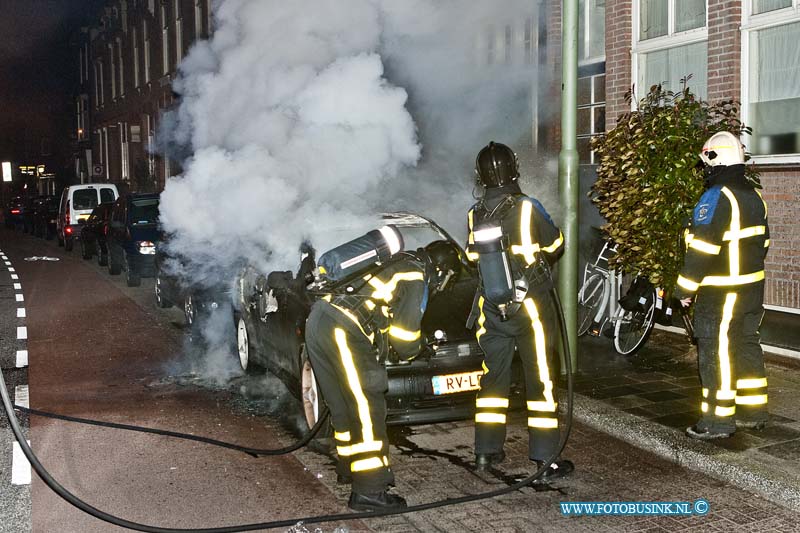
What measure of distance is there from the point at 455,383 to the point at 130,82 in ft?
126

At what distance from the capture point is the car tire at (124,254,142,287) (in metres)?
14.7

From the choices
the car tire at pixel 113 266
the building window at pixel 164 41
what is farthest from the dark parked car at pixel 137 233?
the building window at pixel 164 41

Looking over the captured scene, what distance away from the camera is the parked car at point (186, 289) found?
9508 millimetres

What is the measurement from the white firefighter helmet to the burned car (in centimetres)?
171

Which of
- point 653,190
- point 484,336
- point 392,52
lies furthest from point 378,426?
point 392,52

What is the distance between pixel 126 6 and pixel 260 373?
126 feet

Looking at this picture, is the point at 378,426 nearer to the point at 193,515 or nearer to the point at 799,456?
the point at 193,515

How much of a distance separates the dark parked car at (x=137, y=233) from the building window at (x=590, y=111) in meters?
6.98

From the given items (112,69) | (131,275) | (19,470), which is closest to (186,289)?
(131,275)

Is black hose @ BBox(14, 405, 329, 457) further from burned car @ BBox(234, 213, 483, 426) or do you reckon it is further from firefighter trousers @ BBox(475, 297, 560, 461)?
firefighter trousers @ BBox(475, 297, 560, 461)

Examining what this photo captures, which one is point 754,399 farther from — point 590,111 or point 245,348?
point 590,111

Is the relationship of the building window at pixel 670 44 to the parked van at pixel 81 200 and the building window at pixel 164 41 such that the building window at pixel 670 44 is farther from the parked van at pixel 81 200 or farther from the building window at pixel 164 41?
the building window at pixel 164 41

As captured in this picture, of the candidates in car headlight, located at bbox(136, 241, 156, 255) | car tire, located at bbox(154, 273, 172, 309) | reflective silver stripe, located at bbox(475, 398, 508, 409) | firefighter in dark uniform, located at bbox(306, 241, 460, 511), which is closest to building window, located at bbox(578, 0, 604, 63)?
car tire, located at bbox(154, 273, 172, 309)

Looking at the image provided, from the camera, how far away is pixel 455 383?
5.62 meters
